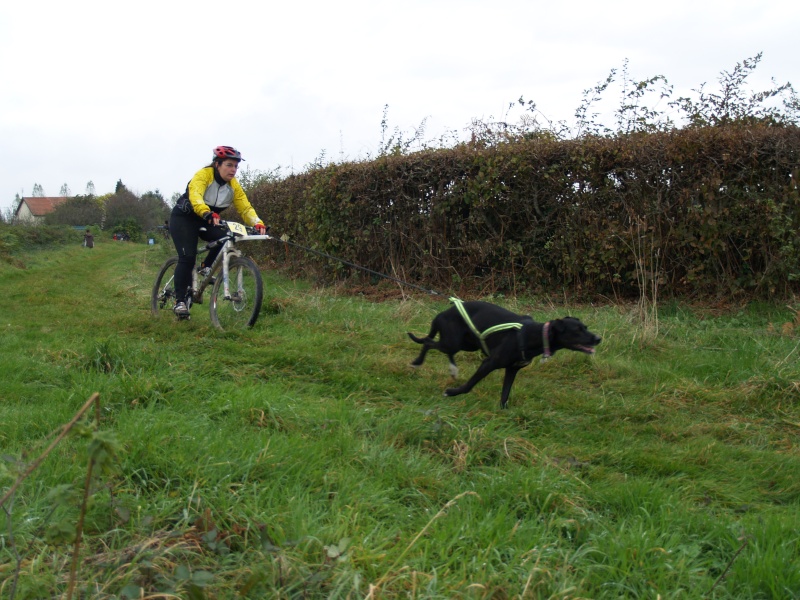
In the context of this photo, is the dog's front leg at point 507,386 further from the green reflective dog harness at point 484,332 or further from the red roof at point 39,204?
the red roof at point 39,204

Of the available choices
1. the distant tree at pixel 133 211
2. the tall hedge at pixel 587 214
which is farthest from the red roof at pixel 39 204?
the tall hedge at pixel 587 214

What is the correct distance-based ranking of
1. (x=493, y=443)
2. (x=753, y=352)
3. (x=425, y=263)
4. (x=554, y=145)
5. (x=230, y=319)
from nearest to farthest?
(x=493, y=443)
(x=753, y=352)
(x=230, y=319)
(x=554, y=145)
(x=425, y=263)

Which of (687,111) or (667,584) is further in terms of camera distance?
(687,111)

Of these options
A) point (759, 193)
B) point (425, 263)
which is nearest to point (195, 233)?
point (425, 263)

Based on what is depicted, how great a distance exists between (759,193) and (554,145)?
2.43 metres

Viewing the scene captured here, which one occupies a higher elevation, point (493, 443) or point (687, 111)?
point (687, 111)

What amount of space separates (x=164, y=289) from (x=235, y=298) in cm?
148

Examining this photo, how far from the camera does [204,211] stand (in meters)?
6.38

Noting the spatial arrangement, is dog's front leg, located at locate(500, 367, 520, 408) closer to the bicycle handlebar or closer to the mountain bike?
the mountain bike

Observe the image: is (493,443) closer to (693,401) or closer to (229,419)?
(229,419)

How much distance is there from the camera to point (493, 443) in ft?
11.8

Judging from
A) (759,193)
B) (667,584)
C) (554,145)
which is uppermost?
(554,145)

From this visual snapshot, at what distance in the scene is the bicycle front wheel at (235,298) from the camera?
6629mm

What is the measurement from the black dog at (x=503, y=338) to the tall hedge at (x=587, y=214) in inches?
104
